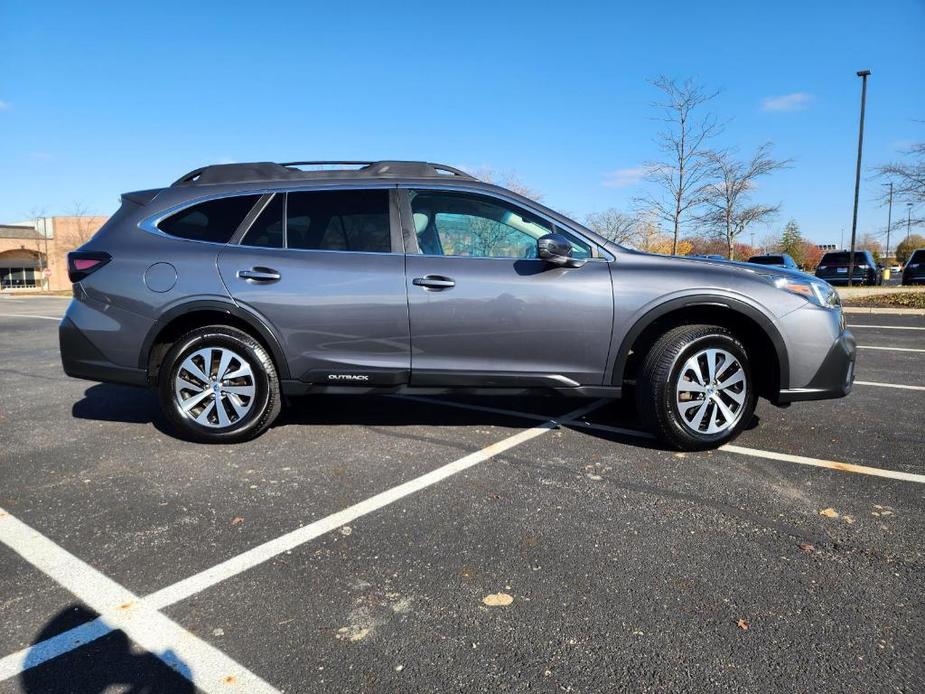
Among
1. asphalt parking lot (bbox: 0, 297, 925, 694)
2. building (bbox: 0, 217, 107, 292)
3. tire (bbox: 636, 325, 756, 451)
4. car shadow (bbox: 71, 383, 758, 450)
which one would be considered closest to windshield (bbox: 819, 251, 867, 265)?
asphalt parking lot (bbox: 0, 297, 925, 694)

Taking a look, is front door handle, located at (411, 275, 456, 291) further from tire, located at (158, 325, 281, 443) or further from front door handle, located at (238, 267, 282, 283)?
tire, located at (158, 325, 281, 443)

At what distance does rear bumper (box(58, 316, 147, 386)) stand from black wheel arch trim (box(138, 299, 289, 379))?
120 mm

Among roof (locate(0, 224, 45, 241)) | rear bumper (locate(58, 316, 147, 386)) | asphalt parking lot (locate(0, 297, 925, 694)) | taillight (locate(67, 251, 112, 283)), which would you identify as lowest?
asphalt parking lot (locate(0, 297, 925, 694))

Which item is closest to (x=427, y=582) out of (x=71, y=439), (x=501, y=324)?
(x=501, y=324)

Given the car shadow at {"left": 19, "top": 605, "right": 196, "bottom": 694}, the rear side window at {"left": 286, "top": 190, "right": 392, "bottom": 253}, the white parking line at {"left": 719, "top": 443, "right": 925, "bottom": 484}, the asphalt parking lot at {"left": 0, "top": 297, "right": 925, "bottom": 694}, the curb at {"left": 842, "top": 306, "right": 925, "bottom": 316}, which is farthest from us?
the curb at {"left": 842, "top": 306, "right": 925, "bottom": 316}

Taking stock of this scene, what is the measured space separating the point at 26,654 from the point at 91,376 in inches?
108

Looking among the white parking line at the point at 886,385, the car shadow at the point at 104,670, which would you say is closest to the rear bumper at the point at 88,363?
the car shadow at the point at 104,670

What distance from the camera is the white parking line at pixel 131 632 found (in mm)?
1891

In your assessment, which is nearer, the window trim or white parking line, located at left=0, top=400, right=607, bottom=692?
white parking line, located at left=0, top=400, right=607, bottom=692

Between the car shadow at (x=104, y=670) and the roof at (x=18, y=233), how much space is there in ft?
242

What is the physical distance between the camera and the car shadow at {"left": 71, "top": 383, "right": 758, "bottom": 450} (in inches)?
187

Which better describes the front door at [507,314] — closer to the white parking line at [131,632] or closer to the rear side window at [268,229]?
the rear side window at [268,229]

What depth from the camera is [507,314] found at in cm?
404

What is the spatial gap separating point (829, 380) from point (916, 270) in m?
21.5
